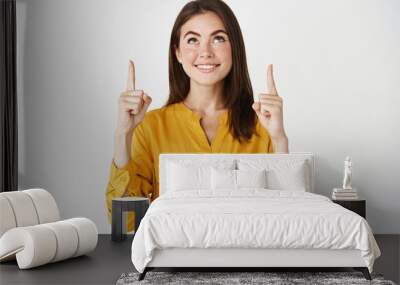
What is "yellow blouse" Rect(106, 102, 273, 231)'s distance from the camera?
7.28 metres

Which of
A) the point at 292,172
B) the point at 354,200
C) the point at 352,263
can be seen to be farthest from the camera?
the point at 354,200

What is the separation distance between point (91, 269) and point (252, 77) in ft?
9.49

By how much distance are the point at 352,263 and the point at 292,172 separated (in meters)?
1.77

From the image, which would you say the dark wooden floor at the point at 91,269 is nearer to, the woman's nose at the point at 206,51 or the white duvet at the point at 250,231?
the white duvet at the point at 250,231

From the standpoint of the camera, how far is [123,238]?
6.96m

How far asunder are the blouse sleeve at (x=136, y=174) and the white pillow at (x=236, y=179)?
3.22ft

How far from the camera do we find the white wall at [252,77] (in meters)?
7.40

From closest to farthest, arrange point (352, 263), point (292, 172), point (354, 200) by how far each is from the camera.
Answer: point (352, 263), point (292, 172), point (354, 200)

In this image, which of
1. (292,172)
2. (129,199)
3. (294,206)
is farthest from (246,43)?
(294,206)

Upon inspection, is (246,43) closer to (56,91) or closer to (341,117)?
(341,117)

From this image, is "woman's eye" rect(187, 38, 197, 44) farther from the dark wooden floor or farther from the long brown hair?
the dark wooden floor

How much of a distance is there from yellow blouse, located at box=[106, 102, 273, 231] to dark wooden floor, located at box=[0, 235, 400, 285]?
921mm

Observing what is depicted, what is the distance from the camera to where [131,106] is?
7461 millimetres

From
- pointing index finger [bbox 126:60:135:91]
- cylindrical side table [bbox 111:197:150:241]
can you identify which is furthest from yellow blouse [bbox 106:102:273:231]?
pointing index finger [bbox 126:60:135:91]
